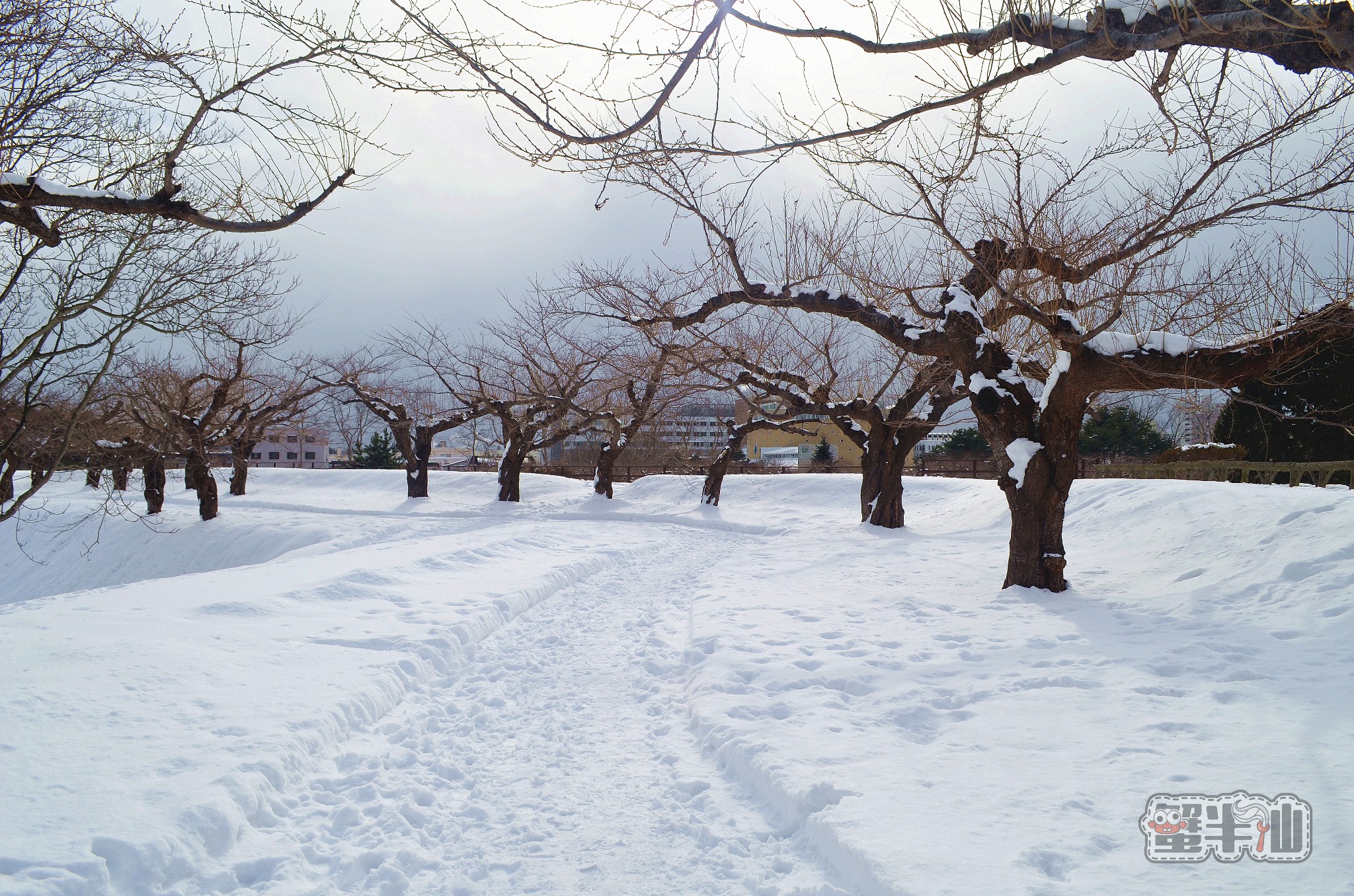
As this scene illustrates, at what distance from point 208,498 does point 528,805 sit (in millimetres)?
19448

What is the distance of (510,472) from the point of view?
2381 centimetres

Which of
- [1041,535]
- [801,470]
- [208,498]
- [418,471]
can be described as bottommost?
[208,498]

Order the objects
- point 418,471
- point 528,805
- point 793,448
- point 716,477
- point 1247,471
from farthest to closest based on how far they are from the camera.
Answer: point 793,448, point 418,471, point 716,477, point 1247,471, point 528,805

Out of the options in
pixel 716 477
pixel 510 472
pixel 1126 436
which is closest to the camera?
pixel 716 477

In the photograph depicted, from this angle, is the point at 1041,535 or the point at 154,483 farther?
the point at 154,483

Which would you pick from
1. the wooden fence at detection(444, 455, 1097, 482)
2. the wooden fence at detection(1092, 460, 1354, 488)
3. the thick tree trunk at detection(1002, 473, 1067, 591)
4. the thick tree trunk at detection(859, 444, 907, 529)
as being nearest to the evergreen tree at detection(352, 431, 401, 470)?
the wooden fence at detection(444, 455, 1097, 482)

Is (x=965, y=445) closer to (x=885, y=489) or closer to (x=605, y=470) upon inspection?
(x=605, y=470)

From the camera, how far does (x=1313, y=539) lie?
24.0 ft

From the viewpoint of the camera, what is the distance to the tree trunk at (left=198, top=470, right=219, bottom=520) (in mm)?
19297

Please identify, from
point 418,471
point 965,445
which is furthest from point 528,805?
point 965,445

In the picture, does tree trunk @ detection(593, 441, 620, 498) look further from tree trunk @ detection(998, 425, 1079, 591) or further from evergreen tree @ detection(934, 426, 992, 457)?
evergreen tree @ detection(934, 426, 992, 457)

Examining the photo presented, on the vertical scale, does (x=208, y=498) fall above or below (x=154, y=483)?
below

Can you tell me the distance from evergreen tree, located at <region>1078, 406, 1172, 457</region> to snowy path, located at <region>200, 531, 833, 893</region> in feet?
98.3

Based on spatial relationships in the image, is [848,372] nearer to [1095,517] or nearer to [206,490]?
[1095,517]
